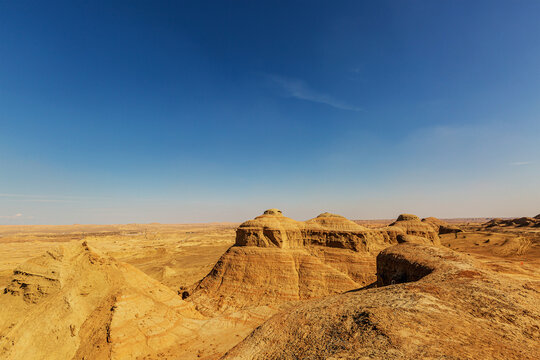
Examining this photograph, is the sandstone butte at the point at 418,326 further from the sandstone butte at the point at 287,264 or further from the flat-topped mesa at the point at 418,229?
the flat-topped mesa at the point at 418,229

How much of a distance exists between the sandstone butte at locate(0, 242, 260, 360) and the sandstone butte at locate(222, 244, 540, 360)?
9410mm

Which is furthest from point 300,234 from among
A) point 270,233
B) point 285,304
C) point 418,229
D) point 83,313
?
point 418,229

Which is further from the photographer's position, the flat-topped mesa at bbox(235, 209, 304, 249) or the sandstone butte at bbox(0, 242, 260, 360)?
the flat-topped mesa at bbox(235, 209, 304, 249)

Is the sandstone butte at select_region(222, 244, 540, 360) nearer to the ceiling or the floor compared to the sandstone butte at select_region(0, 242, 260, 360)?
nearer to the ceiling

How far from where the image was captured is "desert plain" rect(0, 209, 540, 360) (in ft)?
20.2

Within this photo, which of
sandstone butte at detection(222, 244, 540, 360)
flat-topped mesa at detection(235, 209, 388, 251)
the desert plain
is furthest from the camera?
flat-topped mesa at detection(235, 209, 388, 251)

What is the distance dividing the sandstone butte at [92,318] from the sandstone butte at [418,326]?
9.41 metres

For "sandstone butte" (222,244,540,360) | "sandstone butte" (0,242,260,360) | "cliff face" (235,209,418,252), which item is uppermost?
"cliff face" (235,209,418,252)

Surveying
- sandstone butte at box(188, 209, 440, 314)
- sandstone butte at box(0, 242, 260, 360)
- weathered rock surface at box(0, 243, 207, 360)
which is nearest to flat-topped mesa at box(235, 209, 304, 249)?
sandstone butte at box(188, 209, 440, 314)

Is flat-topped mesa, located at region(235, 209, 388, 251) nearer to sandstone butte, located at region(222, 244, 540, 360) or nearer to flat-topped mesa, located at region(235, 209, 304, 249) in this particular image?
flat-topped mesa, located at region(235, 209, 304, 249)

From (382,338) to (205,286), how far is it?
2332 cm

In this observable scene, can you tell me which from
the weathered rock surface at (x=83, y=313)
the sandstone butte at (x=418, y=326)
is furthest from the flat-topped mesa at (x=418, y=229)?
the weathered rock surface at (x=83, y=313)

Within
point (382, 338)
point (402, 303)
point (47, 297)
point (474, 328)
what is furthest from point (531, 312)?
point (47, 297)

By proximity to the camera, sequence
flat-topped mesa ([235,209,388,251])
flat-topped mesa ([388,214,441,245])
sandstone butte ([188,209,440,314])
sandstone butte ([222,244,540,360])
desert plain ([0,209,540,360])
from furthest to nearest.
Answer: flat-topped mesa ([388,214,441,245]) → flat-topped mesa ([235,209,388,251]) → sandstone butte ([188,209,440,314]) → desert plain ([0,209,540,360]) → sandstone butte ([222,244,540,360])
